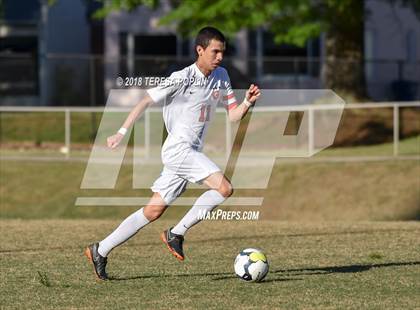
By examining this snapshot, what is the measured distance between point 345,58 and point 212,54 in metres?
22.3

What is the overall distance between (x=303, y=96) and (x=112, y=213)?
11.3 m

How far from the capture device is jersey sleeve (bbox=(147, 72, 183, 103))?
10383 millimetres

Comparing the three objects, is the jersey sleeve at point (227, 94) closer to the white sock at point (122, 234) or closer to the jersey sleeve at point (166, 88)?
the jersey sleeve at point (166, 88)

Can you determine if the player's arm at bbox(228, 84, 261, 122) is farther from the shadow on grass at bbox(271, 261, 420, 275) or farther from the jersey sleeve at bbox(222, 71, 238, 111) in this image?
the shadow on grass at bbox(271, 261, 420, 275)

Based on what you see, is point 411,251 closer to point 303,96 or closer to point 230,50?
point 303,96

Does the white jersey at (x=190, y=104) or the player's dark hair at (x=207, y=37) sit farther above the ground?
the player's dark hair at (x=207, y=37)

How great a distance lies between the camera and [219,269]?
11.3 meters

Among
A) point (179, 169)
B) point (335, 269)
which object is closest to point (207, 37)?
point (179, 169)

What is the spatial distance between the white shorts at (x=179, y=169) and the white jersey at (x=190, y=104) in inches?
4.3

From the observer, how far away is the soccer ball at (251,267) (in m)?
10.2

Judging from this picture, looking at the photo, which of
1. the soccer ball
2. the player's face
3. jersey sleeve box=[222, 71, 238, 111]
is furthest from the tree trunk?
the soccer ball

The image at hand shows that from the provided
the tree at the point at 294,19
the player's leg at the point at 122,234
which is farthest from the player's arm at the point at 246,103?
the tree at the point at 294,19

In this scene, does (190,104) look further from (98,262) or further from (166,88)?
(98,262)

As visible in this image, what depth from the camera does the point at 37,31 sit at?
132 ft
